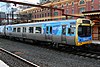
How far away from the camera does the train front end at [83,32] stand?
17.3 m

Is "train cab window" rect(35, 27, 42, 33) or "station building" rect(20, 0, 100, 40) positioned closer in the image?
"train cab window" rect(35, 27, 42, 33)

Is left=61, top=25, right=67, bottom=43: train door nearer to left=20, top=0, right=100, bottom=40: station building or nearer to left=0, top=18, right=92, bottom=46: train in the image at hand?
left=0, top=18, right=92, bottom=46: train

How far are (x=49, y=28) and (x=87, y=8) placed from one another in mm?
48344

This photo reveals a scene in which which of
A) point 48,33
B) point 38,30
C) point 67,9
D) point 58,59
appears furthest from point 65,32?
point 67,9

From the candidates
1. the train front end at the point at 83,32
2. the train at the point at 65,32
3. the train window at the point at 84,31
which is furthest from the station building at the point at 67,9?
the train front end at the point at 83,32

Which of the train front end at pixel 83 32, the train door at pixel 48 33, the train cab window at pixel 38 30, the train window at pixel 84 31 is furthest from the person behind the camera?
the train cab window at pixel 38 30

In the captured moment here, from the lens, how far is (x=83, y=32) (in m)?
18.0

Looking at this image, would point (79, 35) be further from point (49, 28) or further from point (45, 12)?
point (45, 12)

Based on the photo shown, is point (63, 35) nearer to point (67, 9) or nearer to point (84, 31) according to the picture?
point (84, 31)

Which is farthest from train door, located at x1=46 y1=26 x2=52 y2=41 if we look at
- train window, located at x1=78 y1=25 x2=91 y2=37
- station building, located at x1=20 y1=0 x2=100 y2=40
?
station building, located at x1=20 y1=0 x2=100 y2=40

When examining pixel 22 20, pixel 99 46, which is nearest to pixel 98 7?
pixel 22 20

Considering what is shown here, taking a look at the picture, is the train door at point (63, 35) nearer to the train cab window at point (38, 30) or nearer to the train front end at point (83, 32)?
the train front end at point (83, 32)

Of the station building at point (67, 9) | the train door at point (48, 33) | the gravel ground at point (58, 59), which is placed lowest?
the gravel ground at point (58, 59)

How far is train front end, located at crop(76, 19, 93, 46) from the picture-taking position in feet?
56.9
